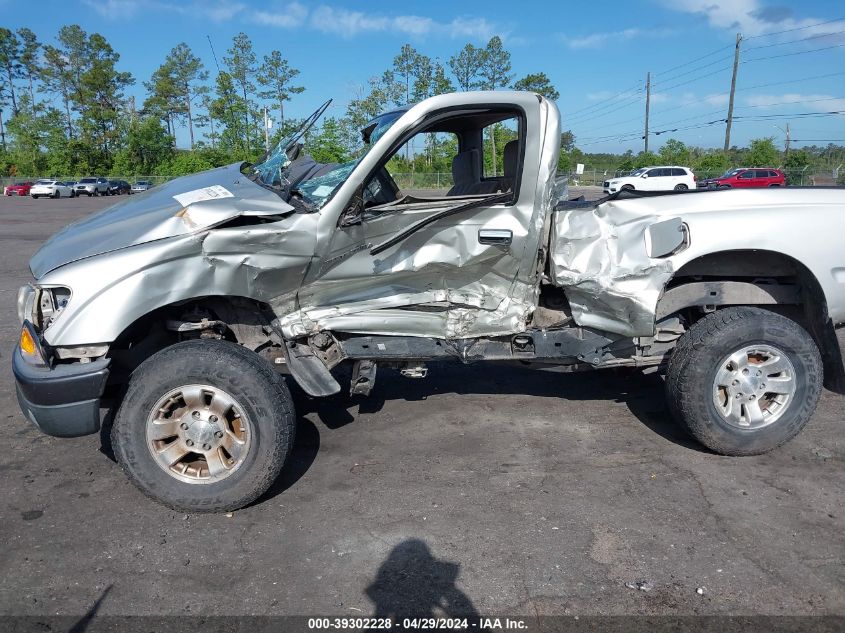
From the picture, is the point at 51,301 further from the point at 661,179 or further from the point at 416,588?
the point at 661,179

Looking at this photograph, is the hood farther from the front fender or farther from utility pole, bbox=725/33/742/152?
utility pole, bbox=725/33/742/152

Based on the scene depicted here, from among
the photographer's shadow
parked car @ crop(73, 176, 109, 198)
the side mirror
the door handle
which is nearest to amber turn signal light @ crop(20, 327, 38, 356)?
the side mirror

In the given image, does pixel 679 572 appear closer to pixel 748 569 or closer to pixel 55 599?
pixel 748 569

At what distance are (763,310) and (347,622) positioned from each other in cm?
323

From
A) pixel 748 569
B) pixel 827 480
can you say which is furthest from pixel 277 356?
pixel 827 480

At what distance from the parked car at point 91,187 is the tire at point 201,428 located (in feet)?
184

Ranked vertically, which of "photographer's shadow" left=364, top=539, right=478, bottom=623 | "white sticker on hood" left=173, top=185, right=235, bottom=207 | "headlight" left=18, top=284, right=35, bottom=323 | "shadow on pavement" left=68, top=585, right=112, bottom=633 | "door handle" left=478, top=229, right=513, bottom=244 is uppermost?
"white sticker on hood" left=173, top=185, right=235, bottom=207

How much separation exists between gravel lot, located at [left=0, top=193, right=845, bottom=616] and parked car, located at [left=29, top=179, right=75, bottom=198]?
1972 inches

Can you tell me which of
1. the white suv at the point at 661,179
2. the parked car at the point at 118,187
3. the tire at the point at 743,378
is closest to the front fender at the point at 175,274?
the tire at the point at 743,378

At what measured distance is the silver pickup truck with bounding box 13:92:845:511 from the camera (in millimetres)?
3586

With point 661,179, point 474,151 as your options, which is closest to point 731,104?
point 661,179

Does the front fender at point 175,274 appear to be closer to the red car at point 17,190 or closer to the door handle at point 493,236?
the door handle at point 493,236

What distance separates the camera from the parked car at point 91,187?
5284 centimetres

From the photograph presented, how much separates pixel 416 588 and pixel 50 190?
2100 inches
